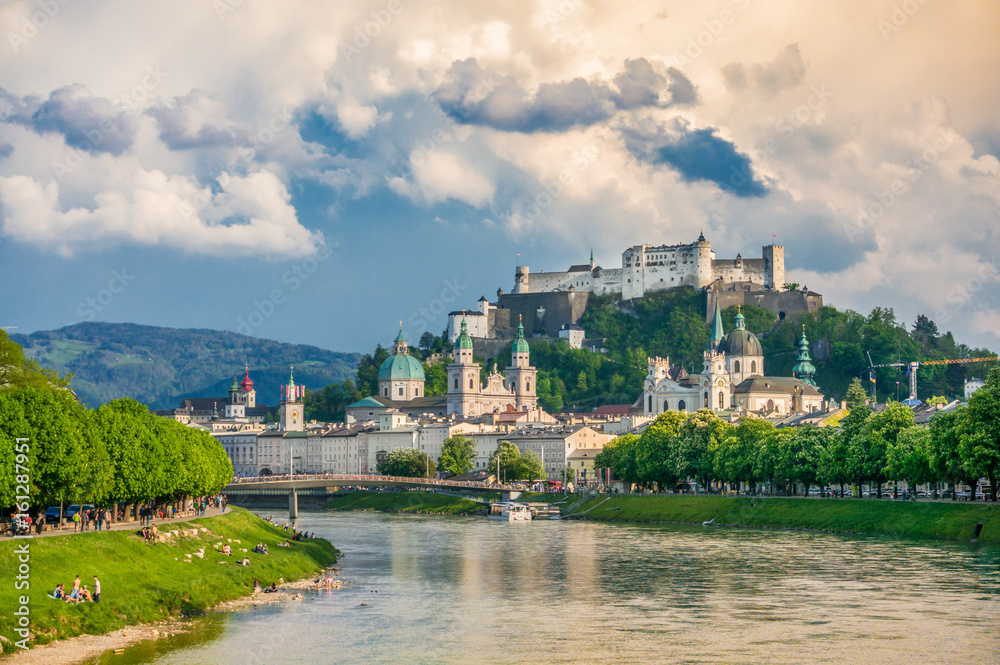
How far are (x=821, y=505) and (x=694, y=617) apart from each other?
4162cm

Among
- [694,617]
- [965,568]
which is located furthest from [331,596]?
[965,568]

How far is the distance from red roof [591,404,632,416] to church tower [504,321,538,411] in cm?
1410

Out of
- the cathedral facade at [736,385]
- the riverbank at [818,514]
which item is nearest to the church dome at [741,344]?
the cathedral facade at [736,385]

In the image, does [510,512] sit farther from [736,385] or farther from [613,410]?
[613,410]

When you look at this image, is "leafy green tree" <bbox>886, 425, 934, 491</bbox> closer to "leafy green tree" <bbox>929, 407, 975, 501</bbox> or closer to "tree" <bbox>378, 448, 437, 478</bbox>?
"leafy green tree" <bbox>929, 407, 975, 501</bbox>

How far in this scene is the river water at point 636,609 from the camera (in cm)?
4038

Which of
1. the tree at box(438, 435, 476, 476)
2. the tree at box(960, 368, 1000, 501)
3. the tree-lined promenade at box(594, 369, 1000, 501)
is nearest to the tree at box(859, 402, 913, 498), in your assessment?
the tree-lined promenade at box(594, 369, 1000, 501)

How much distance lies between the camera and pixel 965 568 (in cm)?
5759

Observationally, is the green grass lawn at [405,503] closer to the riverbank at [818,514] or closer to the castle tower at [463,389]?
the riverbank at [818,514]

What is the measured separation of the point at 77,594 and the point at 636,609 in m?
18.9

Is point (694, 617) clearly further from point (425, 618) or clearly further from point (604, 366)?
point (604, 366)

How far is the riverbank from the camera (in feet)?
234

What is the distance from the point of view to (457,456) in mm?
154875

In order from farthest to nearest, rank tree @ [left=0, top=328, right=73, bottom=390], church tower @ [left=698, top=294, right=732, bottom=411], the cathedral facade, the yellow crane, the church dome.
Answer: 1. the church dome
2. the yellow crane
3. church tower @ [left=698, top=294, right=732, bottom=411]
4. the cathedral facade
5. tree @ [left=0, top=328, right=73, bottom=390]
